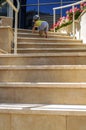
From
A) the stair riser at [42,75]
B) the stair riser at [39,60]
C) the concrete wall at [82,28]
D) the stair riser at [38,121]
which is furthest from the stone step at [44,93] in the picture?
the concrete wall at [82,28]

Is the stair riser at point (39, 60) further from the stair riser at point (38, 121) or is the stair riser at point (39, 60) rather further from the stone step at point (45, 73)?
the stair riser at point (38, 121)

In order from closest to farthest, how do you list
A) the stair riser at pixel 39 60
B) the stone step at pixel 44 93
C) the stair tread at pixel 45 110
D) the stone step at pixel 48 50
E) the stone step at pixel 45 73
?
the stair tread at pixel 45 110 < the stone step at pixel 44 93 < the stone step at pixel 45 73 < the stair riser at pixel 39 60 < the stone step at pixel 48 50

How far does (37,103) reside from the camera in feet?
10.6

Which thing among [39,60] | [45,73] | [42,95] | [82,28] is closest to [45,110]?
[42,95]

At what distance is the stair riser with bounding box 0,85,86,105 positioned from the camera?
317cm

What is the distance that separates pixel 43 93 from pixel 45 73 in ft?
1.35

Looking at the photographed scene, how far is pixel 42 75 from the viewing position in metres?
3.62

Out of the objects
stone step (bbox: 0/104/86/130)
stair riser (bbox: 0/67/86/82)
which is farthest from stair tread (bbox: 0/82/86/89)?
stone step (bbox: 0/104/86/130)

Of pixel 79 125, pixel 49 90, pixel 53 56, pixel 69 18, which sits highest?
pixel 69 18

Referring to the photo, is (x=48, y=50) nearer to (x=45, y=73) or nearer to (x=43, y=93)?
(x=45, y=73)

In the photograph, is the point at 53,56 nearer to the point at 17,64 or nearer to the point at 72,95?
the point at 17,64

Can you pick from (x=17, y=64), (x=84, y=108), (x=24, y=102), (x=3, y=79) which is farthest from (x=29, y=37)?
(x=84, y=108)

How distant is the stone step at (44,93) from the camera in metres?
3.17

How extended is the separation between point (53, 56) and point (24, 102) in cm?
103
